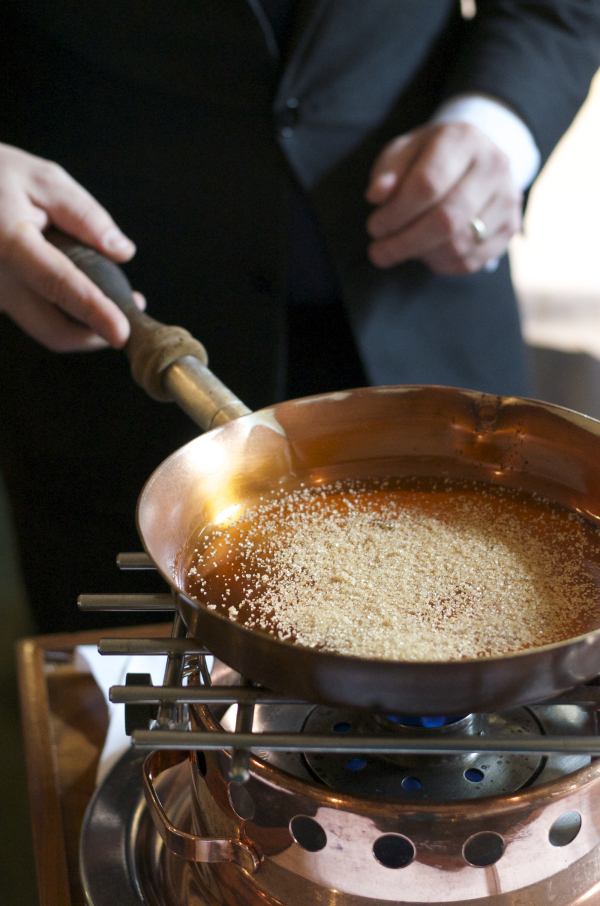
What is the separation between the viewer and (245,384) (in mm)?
869

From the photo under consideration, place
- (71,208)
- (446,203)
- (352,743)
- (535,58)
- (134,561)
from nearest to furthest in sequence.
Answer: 1. (352,743)
2. (134,561)
3. (71,208)
4. (446,203)
5. (535,58)

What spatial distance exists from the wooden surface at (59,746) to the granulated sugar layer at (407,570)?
0.19m

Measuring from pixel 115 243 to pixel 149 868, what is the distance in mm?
451

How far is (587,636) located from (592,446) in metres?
0.19

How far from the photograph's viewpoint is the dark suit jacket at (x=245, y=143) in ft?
2.42

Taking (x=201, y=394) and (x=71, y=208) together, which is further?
(x=71, y=208)

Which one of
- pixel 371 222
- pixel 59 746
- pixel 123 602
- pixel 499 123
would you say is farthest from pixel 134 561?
pixel 499 123

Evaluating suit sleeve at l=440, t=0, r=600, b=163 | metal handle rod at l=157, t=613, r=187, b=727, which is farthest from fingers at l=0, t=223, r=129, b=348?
suit sleeve at l=440, t=0, r=600, b=163

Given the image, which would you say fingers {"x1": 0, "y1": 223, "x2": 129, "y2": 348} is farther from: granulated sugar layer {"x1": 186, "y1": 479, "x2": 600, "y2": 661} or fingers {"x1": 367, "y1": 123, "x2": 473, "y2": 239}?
fingers {"x1": 367, "y1": 123, "x2": 473, "y2": 239}

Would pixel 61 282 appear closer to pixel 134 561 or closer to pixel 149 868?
pixel 134 561

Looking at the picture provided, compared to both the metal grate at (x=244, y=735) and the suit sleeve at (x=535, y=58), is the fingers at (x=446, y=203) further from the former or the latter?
the metal grate at (x=244, y=735)

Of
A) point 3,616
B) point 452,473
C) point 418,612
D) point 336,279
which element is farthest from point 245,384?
point 3,616

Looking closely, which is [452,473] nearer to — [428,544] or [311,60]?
[428,544]

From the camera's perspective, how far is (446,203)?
72cm
